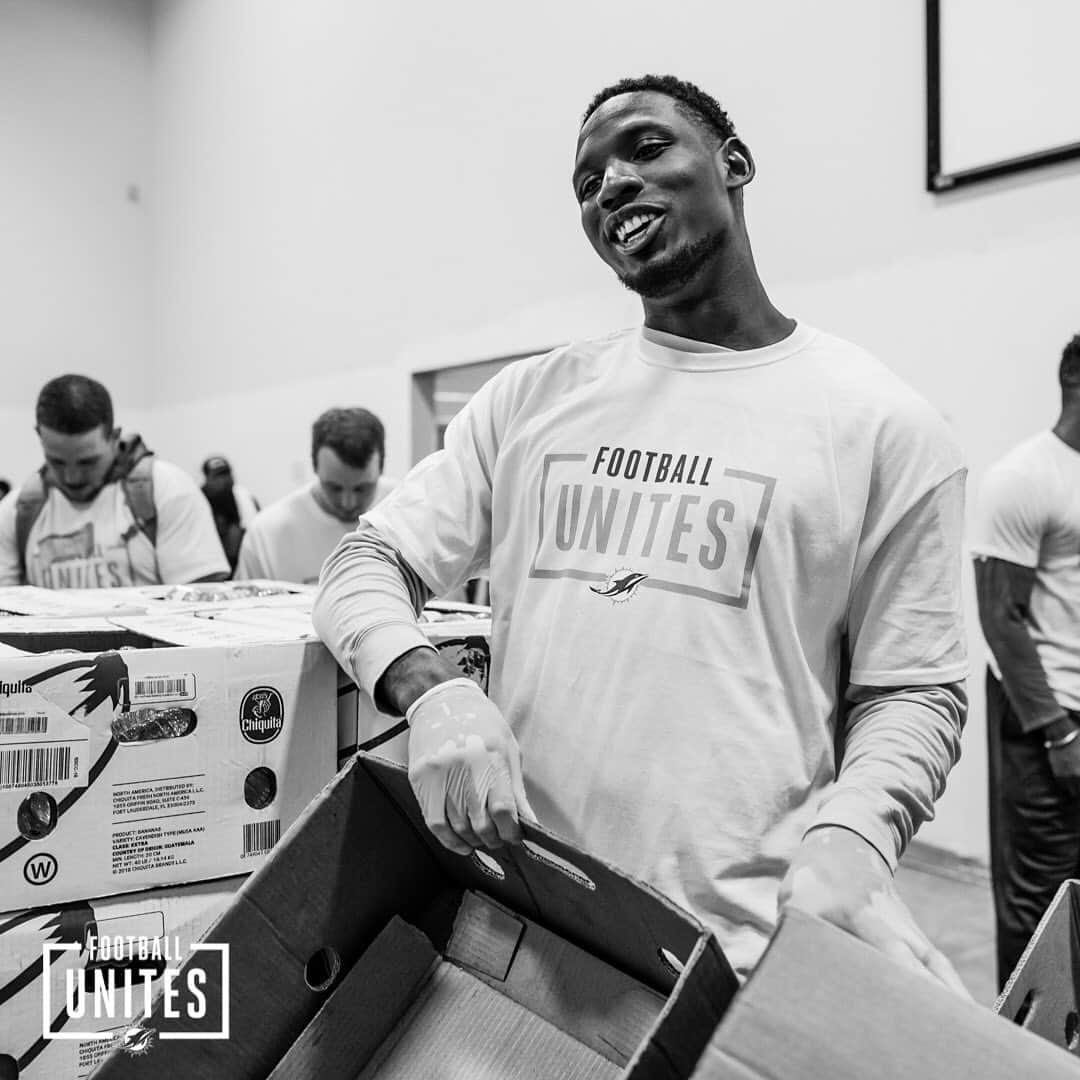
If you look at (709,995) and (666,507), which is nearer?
(709,995)

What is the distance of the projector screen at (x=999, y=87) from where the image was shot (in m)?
2.82

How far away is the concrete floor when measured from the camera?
8.02 ft

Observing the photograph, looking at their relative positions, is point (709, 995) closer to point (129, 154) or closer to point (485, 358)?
point (485, 358)

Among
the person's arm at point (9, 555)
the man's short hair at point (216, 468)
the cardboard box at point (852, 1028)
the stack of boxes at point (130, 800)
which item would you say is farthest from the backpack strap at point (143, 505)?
the man's short hair at point (216, 468)

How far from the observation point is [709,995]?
52cm

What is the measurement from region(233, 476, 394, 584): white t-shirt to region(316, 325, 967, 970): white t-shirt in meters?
1.91

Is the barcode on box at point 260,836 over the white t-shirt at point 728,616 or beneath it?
beneath

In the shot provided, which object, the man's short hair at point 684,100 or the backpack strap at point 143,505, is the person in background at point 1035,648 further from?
the backpack strap at point 143,505

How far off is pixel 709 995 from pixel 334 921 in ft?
1.01

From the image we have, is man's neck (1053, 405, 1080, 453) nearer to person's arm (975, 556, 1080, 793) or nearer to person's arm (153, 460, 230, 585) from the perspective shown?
person's arm (975, 556, 1080, 793)

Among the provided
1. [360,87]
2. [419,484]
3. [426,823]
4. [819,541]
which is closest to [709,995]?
[426,823]

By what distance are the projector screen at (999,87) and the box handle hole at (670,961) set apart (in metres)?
2.81

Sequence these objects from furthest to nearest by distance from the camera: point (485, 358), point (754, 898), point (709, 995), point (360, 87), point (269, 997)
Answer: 1. point (360, 87)
2. point (485, 358)
3. point (754, 898)
4. point (269, 997)
5. point (709, 995)

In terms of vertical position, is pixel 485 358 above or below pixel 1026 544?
above
